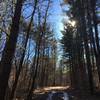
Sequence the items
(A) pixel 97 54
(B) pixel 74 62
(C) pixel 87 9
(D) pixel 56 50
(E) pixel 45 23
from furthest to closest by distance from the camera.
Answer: (D) pixel 56 50 → (B) pixel 74 62 → (E) pixel 45 23 → (C) pixel 87 9 → (A) pixel 97 54

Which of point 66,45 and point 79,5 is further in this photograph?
point 66,45

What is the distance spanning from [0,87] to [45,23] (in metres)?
22.6

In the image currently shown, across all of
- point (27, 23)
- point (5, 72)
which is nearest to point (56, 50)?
point (27, 23)

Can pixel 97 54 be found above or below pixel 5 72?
above

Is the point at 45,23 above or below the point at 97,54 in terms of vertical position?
above

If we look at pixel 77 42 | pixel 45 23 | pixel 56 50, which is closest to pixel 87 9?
pixel 45 23

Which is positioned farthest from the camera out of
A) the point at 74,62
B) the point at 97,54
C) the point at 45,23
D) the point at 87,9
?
the point at 74,62

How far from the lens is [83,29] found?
23.5 metres

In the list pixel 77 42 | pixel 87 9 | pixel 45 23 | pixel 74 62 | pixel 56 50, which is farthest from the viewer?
pixel 56 50

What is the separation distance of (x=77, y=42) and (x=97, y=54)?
1451 cm

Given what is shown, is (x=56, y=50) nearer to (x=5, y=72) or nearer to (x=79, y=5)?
(x=79, y=5)

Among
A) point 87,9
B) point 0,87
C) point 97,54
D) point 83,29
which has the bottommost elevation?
point 0,87

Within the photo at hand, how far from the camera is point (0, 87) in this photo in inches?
316

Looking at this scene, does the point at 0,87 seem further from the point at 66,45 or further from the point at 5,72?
the point at 66,45
